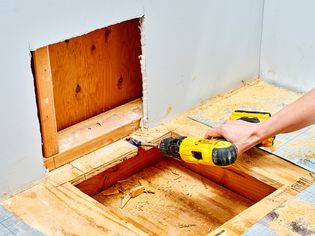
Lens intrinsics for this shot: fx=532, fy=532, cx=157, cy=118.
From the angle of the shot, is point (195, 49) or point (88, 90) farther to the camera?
point (195, 49)

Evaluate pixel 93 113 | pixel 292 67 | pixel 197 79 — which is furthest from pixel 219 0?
pixel 93 113

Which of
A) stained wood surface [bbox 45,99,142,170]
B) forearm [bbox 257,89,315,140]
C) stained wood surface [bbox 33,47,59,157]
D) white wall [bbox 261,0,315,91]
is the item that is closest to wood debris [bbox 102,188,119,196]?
stained wood surface [bbox 45,99,142,170]

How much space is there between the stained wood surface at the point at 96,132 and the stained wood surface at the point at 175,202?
0.70 ft

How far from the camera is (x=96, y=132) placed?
2.19 metres

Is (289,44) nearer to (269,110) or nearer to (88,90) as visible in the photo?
(269,110)

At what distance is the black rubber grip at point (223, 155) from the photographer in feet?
5.94

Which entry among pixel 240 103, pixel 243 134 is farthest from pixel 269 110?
pixel 243 134

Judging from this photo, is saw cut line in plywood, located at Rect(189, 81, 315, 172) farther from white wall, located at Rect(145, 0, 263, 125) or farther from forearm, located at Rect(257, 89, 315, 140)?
forearm, located at Rect(257, 89, 315, 140)

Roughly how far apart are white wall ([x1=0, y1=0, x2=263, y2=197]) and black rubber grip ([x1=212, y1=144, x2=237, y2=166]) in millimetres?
535

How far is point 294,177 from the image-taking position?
202cm

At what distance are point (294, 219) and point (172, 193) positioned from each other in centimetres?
64

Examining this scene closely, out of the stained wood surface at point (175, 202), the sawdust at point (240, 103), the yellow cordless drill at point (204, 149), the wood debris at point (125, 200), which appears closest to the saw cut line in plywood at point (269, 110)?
the sawdust at point (240, 103)

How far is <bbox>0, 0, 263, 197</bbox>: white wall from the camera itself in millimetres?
1740

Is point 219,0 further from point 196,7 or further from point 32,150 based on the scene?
point 32,150
